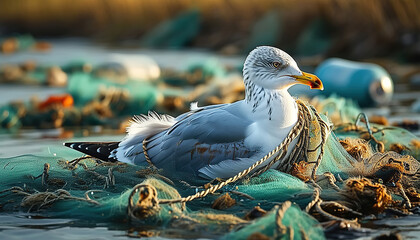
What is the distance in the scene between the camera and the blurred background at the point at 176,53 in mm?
10797

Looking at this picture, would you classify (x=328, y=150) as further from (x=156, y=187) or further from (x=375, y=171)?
(x=156, y=187)

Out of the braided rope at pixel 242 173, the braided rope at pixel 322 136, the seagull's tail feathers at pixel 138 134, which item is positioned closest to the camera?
the braided rope at pixel 242 173

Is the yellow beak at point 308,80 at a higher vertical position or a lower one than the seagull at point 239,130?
higher

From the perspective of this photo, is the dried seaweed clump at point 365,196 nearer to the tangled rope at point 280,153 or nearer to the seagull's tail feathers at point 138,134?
the tangled rope at point 280,153

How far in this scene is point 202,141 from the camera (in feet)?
19.0

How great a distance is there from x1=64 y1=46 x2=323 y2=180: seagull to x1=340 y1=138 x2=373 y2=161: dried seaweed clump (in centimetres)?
72

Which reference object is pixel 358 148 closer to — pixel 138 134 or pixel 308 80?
pixel 308 80

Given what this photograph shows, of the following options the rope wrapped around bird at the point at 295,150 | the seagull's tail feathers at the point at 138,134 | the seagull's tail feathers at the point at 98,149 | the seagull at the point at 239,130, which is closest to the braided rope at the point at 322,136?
the rope wrapped around bird at the point at 295,150

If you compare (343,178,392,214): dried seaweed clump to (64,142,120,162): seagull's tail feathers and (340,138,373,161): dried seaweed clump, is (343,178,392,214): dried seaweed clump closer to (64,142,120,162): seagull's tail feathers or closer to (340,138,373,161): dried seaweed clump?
(340,138,373,161): dried seaweed clump

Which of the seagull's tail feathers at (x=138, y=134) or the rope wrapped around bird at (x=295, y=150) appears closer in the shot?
the rope wrapped around bird at (x=295, y=150)

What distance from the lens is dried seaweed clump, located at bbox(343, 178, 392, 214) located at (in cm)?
525

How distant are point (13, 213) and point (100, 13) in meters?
24.4

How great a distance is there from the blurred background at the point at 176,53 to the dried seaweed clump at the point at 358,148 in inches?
120

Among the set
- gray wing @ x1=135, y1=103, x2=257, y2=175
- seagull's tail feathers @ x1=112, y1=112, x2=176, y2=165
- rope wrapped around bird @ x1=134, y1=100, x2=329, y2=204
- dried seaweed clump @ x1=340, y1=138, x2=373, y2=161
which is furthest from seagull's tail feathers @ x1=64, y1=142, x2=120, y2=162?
dried seaweed clump @ x1=340, y1=138, x2=373, y2=161
